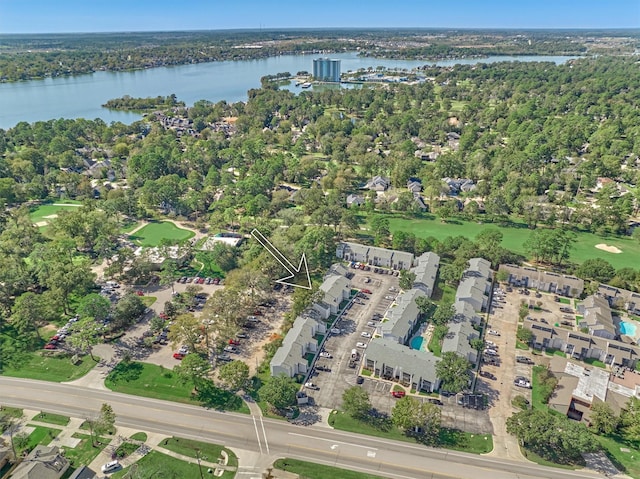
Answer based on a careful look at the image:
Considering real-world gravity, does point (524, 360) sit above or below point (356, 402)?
below

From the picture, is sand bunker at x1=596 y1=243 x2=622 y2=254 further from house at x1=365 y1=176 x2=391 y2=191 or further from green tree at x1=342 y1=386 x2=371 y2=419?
green tree at x1=342 y1=386 x2=371 y2=419

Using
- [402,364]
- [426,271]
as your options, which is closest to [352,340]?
[402,364]

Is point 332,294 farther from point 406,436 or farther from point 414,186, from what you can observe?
point 414,186

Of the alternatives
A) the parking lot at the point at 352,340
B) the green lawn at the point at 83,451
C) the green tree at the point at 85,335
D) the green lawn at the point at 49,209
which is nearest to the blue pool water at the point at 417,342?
the parking lot at the point at 352,340

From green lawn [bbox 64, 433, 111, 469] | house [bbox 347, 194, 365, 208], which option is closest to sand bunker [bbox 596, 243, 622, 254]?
house [bbox 347, 194, 365, 208]

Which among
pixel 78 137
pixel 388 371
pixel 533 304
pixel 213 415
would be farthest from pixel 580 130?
pixel 78 137

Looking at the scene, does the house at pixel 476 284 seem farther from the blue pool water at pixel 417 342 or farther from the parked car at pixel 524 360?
the blue pool water at pixel 417 342

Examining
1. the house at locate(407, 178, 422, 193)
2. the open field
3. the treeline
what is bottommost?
the open field
